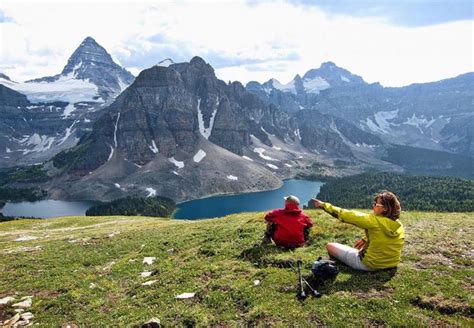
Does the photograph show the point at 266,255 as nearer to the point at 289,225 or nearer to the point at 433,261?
the point at 289,225

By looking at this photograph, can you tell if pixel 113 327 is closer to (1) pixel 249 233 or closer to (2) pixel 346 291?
(2) pixel 346 291

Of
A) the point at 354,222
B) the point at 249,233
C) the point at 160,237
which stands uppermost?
the point at 354,222

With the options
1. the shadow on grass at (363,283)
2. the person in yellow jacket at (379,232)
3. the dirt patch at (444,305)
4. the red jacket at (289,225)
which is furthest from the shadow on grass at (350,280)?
the red jacket at (289,225)

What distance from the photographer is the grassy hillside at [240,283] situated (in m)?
14.7

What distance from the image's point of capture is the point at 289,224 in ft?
74.0

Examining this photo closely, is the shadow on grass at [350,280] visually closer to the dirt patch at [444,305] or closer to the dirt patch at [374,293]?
the dirt patch at [374,293]

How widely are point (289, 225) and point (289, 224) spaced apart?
70 mm

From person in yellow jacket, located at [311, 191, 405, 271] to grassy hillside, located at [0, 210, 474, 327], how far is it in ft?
1.96

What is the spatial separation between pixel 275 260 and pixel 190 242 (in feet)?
33.5

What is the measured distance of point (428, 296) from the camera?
49.4 feet

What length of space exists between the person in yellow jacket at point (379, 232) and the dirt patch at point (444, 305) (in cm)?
271

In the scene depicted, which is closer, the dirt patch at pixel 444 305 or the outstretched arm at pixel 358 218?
the dirt patch at pixel 444 305

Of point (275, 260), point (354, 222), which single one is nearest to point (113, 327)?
point (275, 260)

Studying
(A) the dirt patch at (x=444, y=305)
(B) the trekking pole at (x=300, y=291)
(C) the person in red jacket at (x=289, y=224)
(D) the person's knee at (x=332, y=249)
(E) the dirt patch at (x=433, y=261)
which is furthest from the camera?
(C) the person in red jacket at (x=289, y=224)
